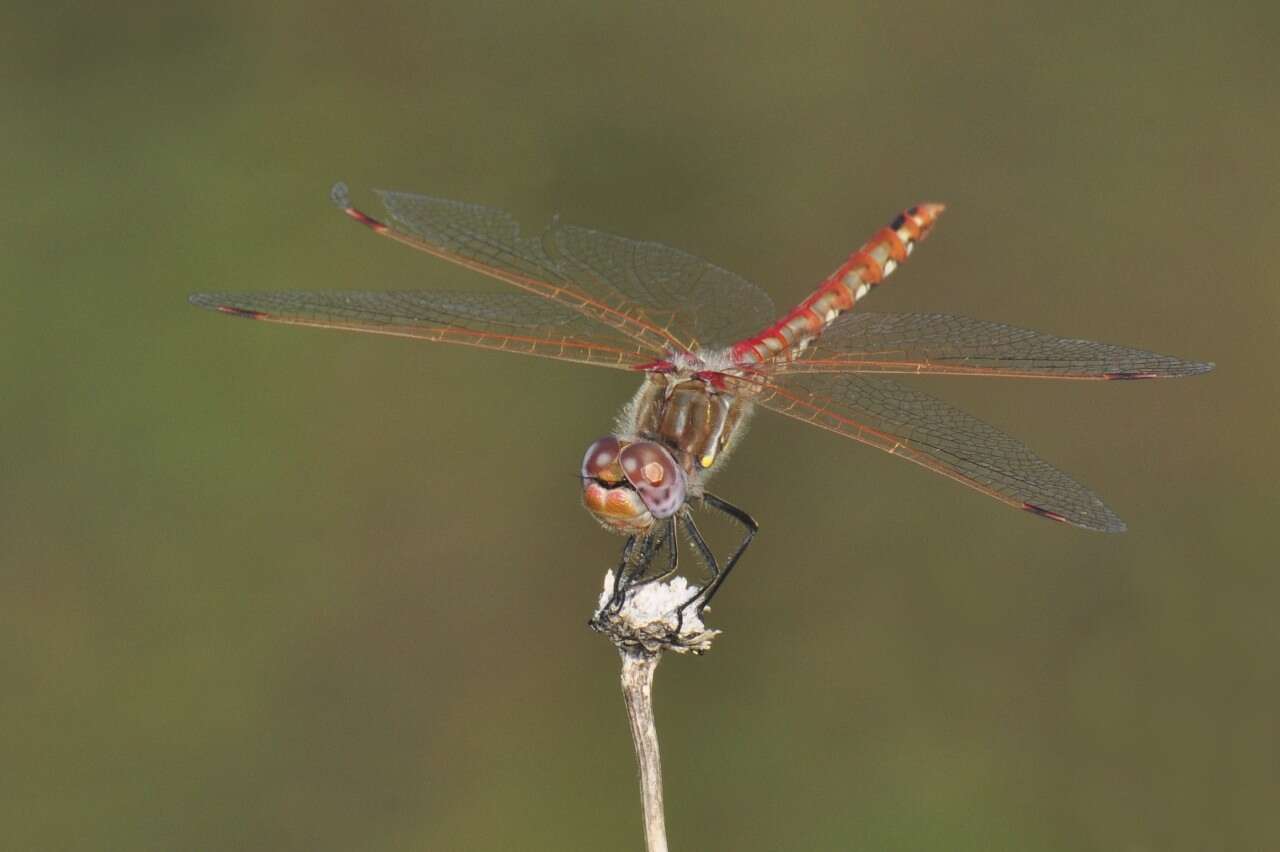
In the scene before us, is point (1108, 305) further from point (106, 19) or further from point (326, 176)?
point (106, 19)

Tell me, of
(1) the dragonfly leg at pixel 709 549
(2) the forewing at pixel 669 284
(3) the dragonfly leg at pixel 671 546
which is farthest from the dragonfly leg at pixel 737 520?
(2) the forewing at pixel 669 284

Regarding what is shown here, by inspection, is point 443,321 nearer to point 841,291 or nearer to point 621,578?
point 621,578

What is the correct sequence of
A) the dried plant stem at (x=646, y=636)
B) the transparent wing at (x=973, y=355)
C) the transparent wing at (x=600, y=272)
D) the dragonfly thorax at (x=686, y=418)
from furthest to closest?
the transparent wing at (x=600, y=272), the transparent wing at (x=973, y=355), the dragonfly thorax at (x=686, y=418), the dried plant stem at (x=646, y=636)

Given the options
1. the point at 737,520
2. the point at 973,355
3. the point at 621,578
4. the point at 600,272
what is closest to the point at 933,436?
the point at 973,355

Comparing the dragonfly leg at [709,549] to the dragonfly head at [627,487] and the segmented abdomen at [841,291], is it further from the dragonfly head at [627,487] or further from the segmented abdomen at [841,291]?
the segmented abdomen at [841,291]

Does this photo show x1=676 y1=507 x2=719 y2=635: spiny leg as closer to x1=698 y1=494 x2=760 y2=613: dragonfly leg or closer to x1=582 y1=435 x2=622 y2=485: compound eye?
x1=698 y1=494 x2=760 y2=613: dragonfly leg

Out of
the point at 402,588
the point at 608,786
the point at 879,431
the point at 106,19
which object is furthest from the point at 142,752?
the point at 106,19
